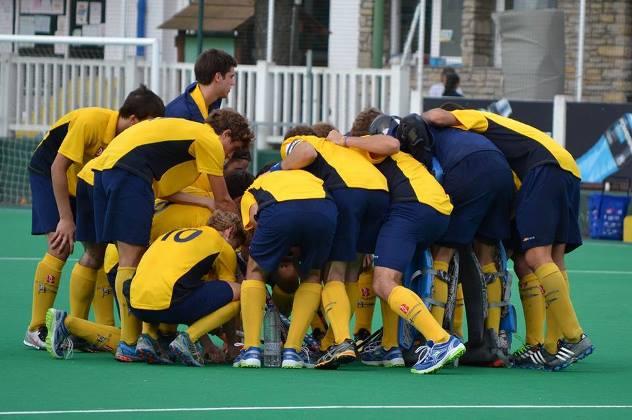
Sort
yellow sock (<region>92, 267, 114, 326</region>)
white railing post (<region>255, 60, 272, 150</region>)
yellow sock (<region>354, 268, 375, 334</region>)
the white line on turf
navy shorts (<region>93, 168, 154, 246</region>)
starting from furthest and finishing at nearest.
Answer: white railing post (<region>255, 60, 272, 150</region>)
yellow sock (<region>92, 267, 114, 326</region>)
yellow sock (<region>354, 268, 375, 334</region>)
navy shorts (<region>93, 168, 154, 246</region>)
the white line on turf

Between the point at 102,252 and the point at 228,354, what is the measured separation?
3.86 ft

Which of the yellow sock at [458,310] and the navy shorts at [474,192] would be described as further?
the yellow sock at [458,310]

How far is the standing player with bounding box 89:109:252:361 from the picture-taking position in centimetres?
920

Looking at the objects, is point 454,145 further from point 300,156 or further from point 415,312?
point 415,312

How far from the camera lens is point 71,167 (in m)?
10.1

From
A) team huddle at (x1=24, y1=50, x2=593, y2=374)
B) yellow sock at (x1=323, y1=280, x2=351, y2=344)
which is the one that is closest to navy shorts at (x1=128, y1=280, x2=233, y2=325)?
team huddle at (x1=24, y1=50, x2=593, y2=374)

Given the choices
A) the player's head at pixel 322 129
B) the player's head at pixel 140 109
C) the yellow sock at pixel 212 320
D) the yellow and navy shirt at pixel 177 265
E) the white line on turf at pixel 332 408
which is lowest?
the white line on turf at pixel 332 408

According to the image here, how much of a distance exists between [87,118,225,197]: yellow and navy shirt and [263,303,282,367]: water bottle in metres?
0.87

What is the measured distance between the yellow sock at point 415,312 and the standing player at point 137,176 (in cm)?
129

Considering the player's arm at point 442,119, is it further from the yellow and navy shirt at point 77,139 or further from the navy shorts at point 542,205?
the yellow and navy shirt at point 77,139

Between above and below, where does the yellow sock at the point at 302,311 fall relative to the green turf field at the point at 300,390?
above

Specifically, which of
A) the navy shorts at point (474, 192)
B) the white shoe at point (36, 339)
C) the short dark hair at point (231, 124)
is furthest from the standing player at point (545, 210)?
the white shoe at point (36, 339)

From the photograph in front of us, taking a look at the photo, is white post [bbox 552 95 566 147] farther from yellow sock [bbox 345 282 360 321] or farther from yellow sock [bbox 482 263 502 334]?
yellow sock [bbox 345 282 360 321]

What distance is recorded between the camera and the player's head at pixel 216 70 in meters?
10.3
